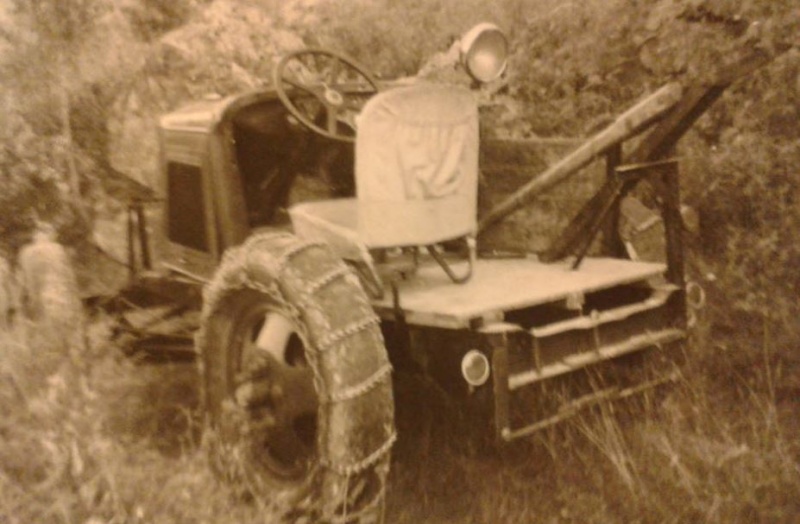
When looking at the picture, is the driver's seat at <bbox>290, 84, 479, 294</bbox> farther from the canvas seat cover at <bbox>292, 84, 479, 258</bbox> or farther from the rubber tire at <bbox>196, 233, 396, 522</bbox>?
the rubber tire at <bbox>196, 233, 396, 522</bbox>

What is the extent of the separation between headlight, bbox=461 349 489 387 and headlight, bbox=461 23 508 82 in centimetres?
137

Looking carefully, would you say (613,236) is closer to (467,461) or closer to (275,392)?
(467,461)

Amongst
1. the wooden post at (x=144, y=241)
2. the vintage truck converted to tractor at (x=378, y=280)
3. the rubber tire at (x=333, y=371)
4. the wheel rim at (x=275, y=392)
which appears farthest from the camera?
the wooden post at (x=144, y=241)

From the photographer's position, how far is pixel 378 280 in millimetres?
3535

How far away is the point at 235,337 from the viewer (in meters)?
3.66

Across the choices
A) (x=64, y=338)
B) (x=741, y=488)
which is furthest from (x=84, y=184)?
(x=741, y=488)

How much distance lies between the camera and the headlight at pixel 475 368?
3.14 m

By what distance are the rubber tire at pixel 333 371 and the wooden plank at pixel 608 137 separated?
127 cm

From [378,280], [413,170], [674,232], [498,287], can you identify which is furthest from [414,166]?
[674,232]

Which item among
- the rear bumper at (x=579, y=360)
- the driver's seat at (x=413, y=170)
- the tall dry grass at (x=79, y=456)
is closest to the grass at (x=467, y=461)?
the tall dry grass at (x=79, y=456)

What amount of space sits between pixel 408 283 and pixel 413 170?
701mm

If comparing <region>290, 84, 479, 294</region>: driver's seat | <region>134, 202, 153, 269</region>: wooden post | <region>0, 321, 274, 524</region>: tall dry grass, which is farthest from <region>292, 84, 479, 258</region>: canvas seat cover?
<region>134, 202, 153, 269</region>: wooden post

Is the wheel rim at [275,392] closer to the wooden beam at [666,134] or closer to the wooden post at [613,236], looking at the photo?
the wooden beam at [666,134]

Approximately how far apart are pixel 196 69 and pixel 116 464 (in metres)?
3.51
